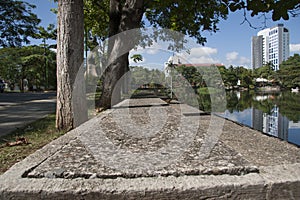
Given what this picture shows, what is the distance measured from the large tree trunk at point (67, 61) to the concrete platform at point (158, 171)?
154 cm

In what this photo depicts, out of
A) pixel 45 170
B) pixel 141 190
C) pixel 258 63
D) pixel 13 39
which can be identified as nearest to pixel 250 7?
pixel 141 190

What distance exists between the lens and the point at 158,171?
4.93ft

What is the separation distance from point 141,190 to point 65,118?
9.22ft

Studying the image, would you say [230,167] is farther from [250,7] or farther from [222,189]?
[250,7]

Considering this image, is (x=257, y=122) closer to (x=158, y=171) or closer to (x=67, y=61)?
(x=67, y=61)

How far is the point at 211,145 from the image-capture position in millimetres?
2203

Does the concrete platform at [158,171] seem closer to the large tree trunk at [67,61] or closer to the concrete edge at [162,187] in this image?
the concrete edge at [162,187]

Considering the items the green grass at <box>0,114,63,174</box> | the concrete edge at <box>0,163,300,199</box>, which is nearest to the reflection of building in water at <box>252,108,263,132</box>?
the green grass at <box>0,114,63,174</box>

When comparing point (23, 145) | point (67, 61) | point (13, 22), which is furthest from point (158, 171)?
point (13, 22)

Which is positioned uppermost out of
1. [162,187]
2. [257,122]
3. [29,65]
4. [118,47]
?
[29,65]

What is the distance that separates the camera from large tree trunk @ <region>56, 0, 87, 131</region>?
3771mm

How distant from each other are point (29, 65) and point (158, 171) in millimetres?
37746

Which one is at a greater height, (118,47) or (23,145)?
(118,47)

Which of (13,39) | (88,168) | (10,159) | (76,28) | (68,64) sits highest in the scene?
(13,39)
